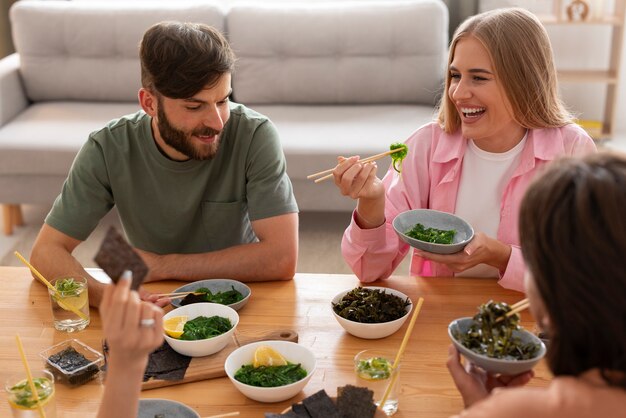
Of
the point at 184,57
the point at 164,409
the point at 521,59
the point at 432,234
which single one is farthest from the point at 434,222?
the point at 164,409

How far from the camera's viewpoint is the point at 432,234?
84.4 inches

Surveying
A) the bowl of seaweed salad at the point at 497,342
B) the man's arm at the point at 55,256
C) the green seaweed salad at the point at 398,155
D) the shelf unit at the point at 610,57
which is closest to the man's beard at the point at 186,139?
the man's arm at the point at 55,256

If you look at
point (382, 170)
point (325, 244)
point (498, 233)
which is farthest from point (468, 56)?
point (325, 244)

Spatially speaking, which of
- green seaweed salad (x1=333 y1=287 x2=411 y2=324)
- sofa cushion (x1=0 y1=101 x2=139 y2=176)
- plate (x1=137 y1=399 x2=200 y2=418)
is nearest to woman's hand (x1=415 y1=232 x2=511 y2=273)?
green seaweed salad (x1=333 y1=287 x2=411 y2=324)

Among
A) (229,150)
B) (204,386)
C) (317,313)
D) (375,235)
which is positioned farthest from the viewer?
(229,150)

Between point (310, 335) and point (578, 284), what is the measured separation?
0.91 m

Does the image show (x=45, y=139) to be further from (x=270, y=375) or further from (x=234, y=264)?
(x=270, y=375)

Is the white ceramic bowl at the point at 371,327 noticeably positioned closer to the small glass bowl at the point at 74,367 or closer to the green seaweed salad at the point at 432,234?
the green seaweed salad at the point at 432,234

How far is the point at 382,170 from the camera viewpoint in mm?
4258

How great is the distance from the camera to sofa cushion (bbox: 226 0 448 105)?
4.72m

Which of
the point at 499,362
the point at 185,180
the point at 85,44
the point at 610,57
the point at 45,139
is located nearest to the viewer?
the point at 499,362

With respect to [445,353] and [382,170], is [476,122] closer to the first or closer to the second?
[445,353]

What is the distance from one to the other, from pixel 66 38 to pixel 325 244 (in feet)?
6.91

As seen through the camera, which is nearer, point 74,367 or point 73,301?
point 74,367
